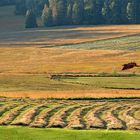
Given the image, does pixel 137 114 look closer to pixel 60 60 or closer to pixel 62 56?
pixel 60 60

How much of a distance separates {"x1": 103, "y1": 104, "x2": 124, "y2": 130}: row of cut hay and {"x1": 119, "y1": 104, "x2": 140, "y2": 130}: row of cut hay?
463 millimetres

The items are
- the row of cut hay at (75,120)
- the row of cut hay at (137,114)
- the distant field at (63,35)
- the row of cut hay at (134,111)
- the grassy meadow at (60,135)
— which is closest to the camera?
the grassy meadow at (60,135)

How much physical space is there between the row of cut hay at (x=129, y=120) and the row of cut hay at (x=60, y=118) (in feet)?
12.1

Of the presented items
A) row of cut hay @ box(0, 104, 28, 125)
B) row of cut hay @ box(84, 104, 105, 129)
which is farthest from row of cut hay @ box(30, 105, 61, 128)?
row of cut hay @ box(84, 104, 105, 129)

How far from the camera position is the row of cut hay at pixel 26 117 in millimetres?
29953

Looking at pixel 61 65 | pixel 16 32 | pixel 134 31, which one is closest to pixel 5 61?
pixel 61 65

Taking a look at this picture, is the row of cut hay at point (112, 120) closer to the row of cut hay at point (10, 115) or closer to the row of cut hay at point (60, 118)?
the row of cut hay at point (60, 118)

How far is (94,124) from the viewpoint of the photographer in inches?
1183

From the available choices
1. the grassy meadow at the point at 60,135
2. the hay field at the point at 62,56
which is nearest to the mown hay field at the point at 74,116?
the grassy meadow at the point at 60,135

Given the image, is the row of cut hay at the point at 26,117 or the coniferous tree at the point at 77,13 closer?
the row of cut hay at the point at 26,117

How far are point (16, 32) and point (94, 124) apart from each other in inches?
6303

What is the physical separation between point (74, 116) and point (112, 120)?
9.82 feet

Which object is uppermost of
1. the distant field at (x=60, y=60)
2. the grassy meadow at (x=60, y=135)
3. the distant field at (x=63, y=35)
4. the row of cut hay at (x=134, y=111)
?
the grassy meadow at (x=60, y=135)

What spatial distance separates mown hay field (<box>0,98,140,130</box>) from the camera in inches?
1165
